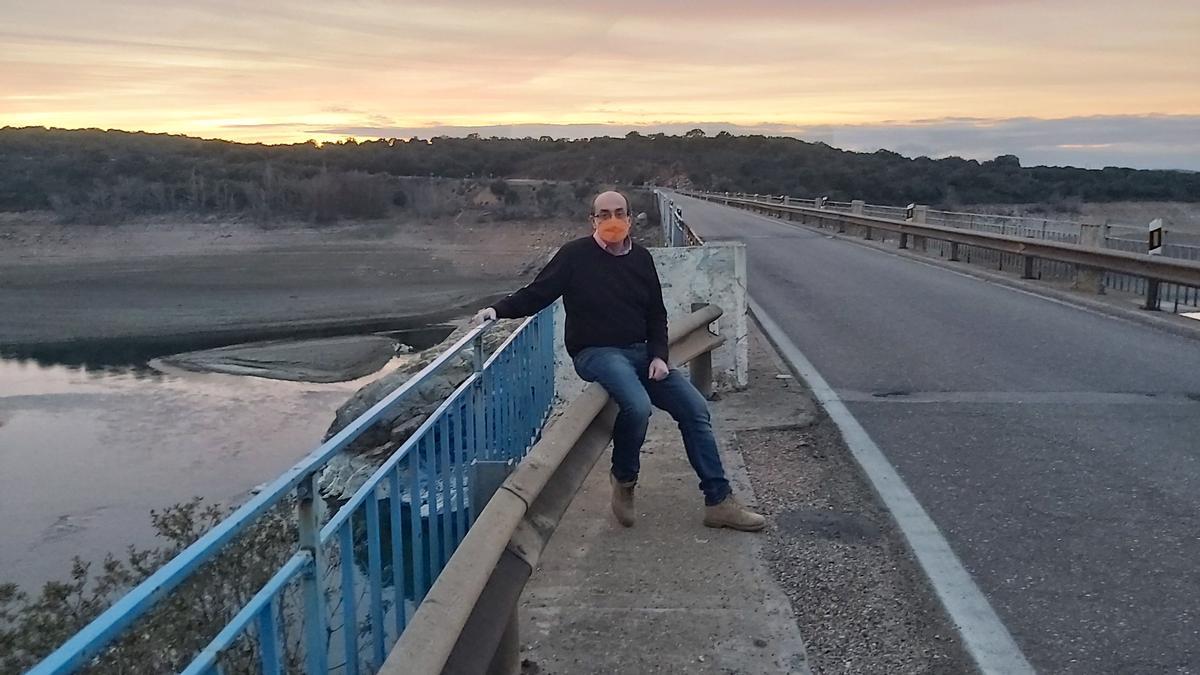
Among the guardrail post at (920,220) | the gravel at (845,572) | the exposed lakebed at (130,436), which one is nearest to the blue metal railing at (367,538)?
the gravel at (845,572)

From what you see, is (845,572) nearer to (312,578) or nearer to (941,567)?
(941,567)

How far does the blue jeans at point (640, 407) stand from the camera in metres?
5.28

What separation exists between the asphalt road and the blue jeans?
1.19 meters

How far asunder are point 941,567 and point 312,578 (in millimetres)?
3035

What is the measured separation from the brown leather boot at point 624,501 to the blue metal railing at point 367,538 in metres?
0.65

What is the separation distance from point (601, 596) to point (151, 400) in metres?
19.2

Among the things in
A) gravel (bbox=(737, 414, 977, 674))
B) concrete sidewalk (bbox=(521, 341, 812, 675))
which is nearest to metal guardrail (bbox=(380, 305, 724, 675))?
concrete sidewalk (bbox=(521, 341, 812, 675))

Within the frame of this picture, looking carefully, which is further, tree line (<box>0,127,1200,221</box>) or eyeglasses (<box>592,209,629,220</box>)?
tree line (<box>0,127,1200,221</box>)

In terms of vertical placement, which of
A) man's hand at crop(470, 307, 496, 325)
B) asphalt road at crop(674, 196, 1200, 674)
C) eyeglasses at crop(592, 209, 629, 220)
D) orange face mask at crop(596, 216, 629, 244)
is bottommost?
asphalt road at crop(674, 196, 1200, 674)

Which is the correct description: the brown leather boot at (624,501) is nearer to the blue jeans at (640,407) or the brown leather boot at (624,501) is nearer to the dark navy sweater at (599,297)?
the blue jeans at (640,407)

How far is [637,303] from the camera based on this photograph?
548 centimetres

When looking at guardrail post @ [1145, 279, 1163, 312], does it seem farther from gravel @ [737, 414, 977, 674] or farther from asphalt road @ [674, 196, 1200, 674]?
gravel @ [737, 414, 977, 674]

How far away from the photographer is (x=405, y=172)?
413 feet

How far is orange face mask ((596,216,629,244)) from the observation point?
5.29 m
